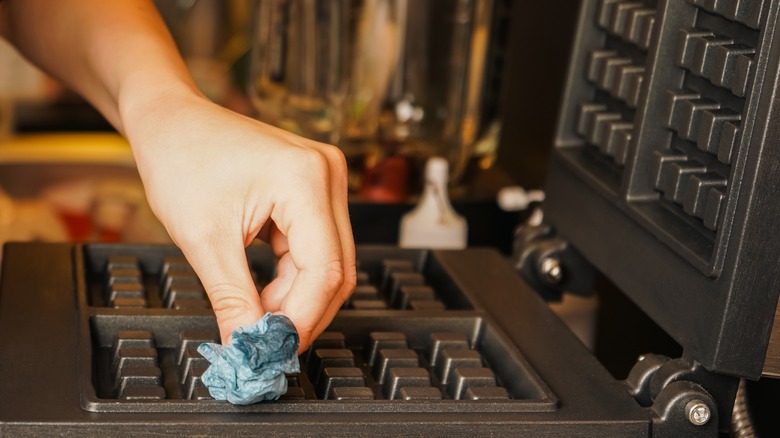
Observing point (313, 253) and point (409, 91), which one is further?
point (409, 91)

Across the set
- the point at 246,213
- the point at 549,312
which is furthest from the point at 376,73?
the point at 246,213

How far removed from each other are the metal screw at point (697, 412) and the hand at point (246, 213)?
0.31 meters

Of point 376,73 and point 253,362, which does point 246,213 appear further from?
point 376,73

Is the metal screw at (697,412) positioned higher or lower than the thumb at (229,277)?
lower

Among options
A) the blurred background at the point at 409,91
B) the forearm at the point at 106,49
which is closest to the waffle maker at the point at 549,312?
the forearm at the point at 106,49

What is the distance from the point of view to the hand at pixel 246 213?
93 centimetres

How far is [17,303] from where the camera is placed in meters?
1.13

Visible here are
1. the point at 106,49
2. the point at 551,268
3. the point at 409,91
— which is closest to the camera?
the point at 106,49

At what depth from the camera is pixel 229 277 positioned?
3.04 ft

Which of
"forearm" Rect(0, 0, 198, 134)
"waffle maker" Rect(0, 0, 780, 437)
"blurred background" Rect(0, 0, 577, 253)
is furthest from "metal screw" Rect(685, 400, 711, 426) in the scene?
"blurred background" Rect(0, 0, 577, 253)

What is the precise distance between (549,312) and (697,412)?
0.27 m

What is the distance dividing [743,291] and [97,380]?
22.5 inches

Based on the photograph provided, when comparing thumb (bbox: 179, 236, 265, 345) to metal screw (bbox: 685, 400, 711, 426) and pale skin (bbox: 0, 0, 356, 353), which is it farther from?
metal screw (bbox: 685, 400, 711, 426)

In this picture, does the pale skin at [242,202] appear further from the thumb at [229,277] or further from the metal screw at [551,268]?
the metal screw at [551,268]
